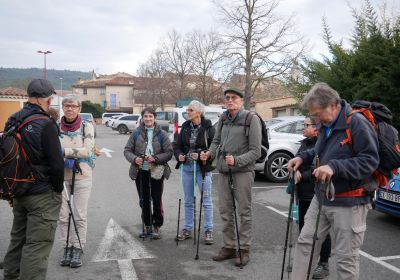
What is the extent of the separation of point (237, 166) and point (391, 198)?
2.88m

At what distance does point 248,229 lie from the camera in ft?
15.6

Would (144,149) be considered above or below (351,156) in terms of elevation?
below

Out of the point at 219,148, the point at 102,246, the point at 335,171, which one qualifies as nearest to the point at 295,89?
the point at 219,148

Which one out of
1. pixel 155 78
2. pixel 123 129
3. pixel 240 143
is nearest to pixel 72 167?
pixel 240 143

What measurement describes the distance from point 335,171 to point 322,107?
0.53 metres

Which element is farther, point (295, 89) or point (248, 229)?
point (295, 89)

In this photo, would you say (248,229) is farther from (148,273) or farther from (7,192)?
(7,192)

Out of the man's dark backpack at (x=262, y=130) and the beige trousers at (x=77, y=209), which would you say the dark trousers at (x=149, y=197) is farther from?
the man's dark backpack at (x=262, y=130)

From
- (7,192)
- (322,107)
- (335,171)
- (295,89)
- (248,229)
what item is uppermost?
(295,89)

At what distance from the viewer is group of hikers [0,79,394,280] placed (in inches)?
122

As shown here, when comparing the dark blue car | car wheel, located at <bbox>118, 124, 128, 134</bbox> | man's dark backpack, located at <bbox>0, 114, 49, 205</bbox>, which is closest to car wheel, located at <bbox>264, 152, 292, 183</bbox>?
the dark blue car

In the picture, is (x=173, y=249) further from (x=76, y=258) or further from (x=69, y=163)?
(x=69, y=163)

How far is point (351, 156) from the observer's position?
3084 millimetres

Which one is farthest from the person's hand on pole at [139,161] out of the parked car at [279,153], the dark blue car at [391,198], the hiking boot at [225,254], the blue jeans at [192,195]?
the parked car at [279,153]
